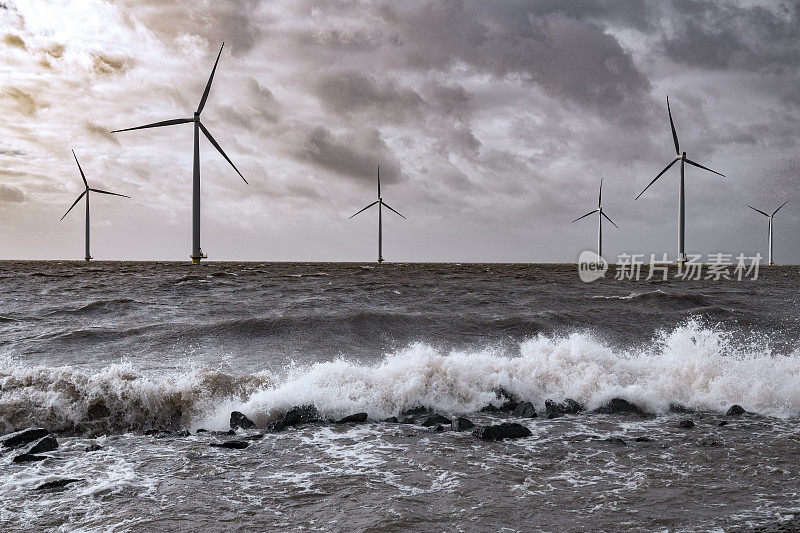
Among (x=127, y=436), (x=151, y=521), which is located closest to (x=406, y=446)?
(x=151, y=521)

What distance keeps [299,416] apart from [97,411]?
4359mm

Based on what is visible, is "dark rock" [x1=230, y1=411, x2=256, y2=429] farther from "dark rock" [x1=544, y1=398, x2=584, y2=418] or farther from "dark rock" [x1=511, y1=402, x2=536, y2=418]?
"dark rock" [x1=544, y1=398, x2=584, y2=418]

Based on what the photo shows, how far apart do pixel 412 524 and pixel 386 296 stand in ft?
83.2

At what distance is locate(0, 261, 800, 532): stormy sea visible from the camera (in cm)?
660

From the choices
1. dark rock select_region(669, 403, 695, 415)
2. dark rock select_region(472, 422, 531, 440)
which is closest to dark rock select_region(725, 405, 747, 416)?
dark rock select_region(669, 403, 695, 415)

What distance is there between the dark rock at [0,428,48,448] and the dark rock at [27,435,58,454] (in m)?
0.49

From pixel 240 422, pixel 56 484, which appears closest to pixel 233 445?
pixel 240 422

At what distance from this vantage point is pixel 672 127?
7694 centimetres

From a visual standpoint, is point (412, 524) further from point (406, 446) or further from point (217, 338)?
point (217, 338)

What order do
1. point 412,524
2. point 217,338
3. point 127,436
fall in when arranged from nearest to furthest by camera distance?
point 412,524 < point 127,436 < point 217,338

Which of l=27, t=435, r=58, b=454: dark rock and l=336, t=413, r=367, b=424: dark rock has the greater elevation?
l=27, t=435, r=58, b=454: dark rock

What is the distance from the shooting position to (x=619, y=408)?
39.3ft

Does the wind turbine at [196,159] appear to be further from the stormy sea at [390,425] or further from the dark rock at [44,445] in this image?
the dark rock at [44,445]

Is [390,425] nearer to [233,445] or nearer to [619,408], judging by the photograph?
[233,445]
